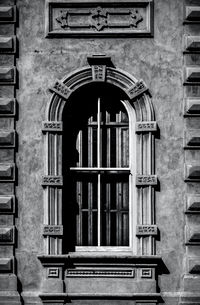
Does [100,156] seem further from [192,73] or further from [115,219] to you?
[192,73]

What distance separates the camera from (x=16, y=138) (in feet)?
33.7

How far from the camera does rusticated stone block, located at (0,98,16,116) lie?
10219 mm

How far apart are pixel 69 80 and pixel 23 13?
136 centimetres

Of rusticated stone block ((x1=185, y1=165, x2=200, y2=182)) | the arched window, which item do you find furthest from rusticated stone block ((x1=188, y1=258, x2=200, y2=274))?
rusticated stone block ((x1=185, y1=165, x2=200, y2=182))

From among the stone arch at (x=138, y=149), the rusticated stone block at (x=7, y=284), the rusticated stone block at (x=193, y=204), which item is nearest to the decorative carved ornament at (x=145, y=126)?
the stone arch at (x=138, y=149)

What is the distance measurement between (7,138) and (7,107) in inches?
20.1

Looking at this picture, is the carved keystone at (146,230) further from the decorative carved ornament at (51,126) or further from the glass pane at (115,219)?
the decorative carved ornament at (51,126)

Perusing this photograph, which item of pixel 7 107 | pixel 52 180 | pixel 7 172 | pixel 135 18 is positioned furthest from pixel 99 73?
pixel 7 172

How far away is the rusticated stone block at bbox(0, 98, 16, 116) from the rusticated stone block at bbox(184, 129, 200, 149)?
113 inches

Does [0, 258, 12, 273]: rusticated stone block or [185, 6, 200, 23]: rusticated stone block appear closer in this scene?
[0, 258, 12, 273]: rusticated stone block

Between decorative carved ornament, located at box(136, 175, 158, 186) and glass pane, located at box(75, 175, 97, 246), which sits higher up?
decorative carved ornament, located at box(136, 175, 158, 186)

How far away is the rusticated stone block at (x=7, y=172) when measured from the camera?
10.1m

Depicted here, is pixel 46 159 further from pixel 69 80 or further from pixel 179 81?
pixel 179 81

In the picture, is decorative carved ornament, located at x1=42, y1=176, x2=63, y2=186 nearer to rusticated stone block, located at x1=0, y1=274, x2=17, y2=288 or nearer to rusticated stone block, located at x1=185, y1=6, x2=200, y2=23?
rusticated stone block, located at x1=0, y1=274, x2=17, y2=288
